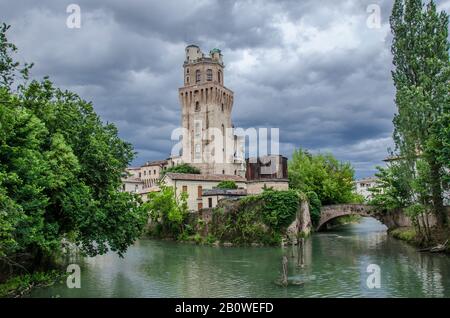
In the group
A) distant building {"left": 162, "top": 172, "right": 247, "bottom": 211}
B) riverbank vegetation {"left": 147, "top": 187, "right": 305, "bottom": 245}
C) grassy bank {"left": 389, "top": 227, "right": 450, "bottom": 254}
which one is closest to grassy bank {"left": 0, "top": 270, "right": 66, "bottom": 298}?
riverbank vegetation {"left": 147, "top": 187, "right": 305, "bottom": 245}

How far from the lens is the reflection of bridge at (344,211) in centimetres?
5144

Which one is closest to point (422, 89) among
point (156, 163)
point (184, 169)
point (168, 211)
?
point (168, 211)

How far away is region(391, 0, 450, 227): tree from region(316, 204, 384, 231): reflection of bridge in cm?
1900

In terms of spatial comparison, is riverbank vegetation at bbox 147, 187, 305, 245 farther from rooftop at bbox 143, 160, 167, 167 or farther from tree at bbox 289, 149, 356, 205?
rooftop at bbox 143, 160, 167, 167

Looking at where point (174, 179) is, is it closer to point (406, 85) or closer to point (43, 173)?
point (406, 85)

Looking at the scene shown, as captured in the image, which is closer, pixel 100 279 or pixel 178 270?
pixel 100 279

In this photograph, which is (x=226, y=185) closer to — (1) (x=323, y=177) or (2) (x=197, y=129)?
(1) (x=323, y=177)

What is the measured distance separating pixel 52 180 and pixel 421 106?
969 inches

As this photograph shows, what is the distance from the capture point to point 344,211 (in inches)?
2146

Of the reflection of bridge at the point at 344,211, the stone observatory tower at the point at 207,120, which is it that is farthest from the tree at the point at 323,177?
the stone observatory tower at the point at 207,120

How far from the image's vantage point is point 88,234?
23031 millimetres

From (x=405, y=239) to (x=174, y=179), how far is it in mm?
28875
